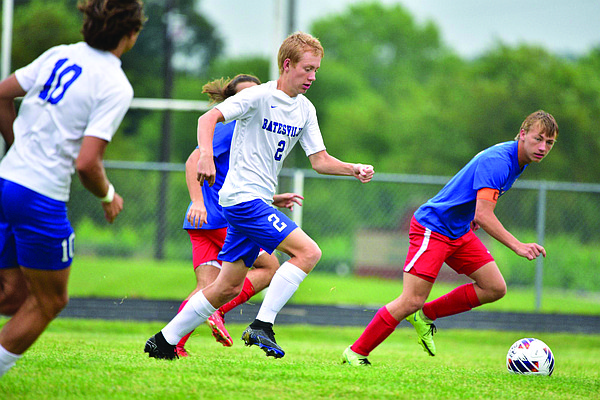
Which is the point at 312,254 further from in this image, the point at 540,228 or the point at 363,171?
the point at 540,228

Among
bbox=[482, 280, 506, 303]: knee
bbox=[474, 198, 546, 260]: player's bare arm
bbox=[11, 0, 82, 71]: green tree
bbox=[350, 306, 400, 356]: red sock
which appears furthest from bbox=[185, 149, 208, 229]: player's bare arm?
bbox=[11, 0, 82, 71]: green tree

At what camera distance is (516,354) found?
18.8ft

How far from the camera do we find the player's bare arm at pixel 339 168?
5258mm

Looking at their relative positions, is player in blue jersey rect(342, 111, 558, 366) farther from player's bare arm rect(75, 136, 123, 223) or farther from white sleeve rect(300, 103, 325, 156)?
player's bare arm rect(75, 136, 123, 223)

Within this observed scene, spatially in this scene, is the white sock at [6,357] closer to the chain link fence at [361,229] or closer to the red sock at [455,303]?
the red sock at [455,303]

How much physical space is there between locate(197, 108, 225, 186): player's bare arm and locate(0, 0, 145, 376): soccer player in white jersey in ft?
2.35

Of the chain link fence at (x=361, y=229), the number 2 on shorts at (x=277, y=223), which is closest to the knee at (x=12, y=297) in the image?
the number 2 on shorts at (x=277, y=223)

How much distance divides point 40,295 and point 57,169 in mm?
660

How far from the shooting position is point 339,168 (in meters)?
5.44

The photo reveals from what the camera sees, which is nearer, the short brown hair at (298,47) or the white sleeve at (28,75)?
the white sleeve at (28,75)

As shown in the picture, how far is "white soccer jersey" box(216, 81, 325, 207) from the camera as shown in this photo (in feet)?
16.5

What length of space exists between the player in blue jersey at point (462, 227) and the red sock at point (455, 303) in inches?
A: 6.1

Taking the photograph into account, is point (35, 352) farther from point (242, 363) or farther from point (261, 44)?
point (261, 44)

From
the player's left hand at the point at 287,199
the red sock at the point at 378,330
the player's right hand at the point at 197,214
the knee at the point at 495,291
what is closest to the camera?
the player's right hand at the point at 197,214
